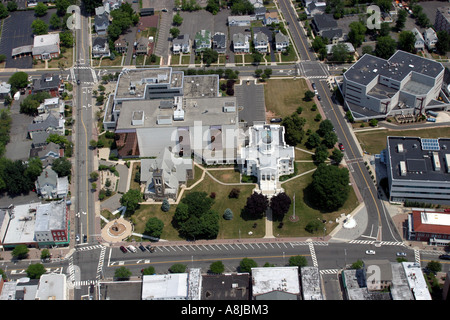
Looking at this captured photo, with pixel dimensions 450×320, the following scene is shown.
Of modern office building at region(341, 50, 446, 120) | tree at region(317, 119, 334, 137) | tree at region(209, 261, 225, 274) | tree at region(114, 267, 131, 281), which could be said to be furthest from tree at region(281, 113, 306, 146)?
tree at region(114, 267, 131, 281)

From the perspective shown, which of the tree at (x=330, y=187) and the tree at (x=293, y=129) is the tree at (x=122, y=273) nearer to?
the tree at (x=330, y=187)

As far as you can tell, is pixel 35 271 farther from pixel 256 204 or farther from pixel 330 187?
pixel 330 187

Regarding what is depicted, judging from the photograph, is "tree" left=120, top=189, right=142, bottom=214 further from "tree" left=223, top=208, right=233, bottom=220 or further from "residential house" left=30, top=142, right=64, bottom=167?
"residential house" left=30, top=142, right=64, bottom=167

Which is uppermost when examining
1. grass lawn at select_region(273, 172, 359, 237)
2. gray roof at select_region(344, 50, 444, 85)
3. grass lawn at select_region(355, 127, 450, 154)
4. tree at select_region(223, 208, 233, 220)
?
gray roof at select_region(344, 50, 444, 85)

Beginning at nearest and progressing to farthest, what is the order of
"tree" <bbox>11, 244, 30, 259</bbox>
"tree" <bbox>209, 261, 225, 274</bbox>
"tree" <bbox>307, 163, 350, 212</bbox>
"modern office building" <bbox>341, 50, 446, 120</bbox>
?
"tree" <bbox>209, 261, 225, 274</bbox>, "tree" <bbox>11, 244, 30, 259</bbox>, "tree" <bbox>307, 163, 350, 212</bbox>, "modern office building" <bbox>341, 50, 446, 120</bbox>

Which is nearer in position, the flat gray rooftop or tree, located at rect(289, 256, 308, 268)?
tree, located at rect(289, 256, 308, 268)

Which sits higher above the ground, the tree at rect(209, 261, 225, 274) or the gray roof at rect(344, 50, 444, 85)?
the gray roof at rect(344, 50, 444, 85)

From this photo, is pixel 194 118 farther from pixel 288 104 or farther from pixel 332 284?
pixel 332 284
